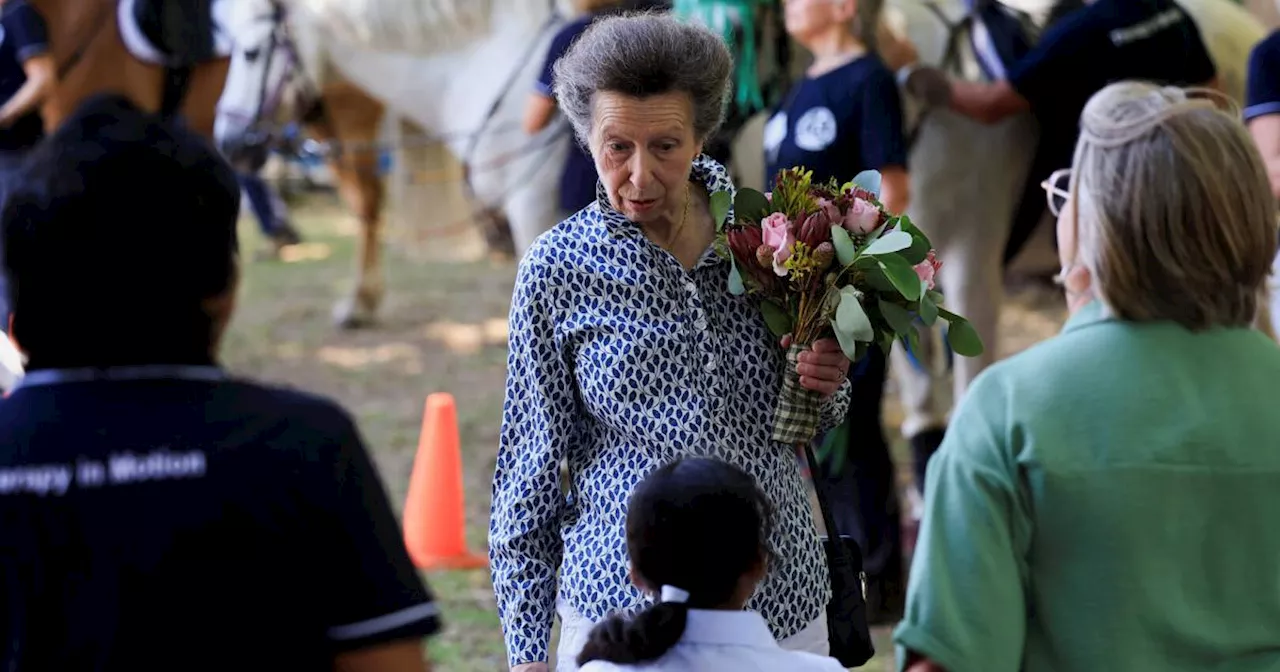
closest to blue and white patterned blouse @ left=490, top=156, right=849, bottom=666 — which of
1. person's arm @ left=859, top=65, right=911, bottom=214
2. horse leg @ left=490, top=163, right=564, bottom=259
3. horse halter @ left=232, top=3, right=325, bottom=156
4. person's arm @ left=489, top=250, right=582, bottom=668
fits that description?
person's arm @ left=489, top=250, right=582, bottom=668

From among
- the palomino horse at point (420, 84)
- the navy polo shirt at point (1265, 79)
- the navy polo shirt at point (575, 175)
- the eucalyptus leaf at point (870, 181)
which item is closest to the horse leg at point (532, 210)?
the palomino horse at point (420, 84)

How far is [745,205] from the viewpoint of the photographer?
8.04 ft

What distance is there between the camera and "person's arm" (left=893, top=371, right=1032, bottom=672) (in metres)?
1.72

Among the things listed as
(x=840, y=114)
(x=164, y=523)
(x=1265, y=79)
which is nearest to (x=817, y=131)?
(x=840, y=114)

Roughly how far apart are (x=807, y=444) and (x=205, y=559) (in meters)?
1.19

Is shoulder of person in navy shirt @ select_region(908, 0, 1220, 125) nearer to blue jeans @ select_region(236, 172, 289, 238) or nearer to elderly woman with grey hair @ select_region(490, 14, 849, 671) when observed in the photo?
elderly woman with grey hair @ select_region(490, 14, 849, 671)

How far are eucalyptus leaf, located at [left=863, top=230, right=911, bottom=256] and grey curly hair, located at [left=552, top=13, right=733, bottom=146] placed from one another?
32 cm

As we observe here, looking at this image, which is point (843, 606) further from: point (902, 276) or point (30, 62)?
point (30, 62)

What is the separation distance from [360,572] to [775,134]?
3.26 meters

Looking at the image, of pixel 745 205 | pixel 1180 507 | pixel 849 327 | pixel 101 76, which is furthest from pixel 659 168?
pixel 101 76

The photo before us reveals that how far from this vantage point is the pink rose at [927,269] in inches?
96.2

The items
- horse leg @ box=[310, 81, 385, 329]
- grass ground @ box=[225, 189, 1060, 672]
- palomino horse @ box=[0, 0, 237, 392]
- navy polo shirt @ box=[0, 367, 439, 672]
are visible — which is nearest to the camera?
navy polo shirt @ box=[0, 367, 439, 672]

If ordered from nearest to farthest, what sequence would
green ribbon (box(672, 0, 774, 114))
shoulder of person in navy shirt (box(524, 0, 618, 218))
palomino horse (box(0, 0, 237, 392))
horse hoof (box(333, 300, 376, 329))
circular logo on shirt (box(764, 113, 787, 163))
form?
circular logo on shirt (box(764, 113, 787, 163))
shoulder of person in navy shirt (box(524, 0, 618, 218))
green ribbon (box(672, 0, 774, 114))
palomino horse (box(0, 0, 237, 392))
horse hoof (box(333, 300, 376, 329))

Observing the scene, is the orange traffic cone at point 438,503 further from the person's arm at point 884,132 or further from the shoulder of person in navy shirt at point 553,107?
the person's arm at point 884,132
